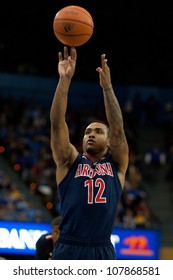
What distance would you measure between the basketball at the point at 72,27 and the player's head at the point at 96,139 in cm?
89

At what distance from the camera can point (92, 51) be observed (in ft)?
82.9

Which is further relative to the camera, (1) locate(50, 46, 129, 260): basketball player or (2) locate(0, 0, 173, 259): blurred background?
(2) locate(0, 0, 173, 259): blurred background

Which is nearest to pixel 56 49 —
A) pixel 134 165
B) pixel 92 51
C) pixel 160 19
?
pixel 92 51

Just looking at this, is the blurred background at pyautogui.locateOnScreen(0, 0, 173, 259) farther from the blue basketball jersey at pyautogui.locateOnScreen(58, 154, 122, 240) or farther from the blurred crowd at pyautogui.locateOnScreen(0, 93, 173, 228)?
the blue basketball jersey at pyautogui.locateOnScreen(58, 154, 122, 240)

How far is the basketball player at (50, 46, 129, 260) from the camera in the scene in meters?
4.89

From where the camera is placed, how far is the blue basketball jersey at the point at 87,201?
16.0 feet

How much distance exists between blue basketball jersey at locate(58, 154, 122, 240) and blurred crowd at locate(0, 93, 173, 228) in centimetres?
874

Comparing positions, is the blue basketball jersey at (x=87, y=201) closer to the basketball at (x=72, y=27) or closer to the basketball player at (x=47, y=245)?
the basketball at (x=72, y=27)

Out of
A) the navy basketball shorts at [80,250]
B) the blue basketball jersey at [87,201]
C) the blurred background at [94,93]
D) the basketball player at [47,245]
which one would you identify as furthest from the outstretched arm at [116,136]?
the blurred background at [94,93]

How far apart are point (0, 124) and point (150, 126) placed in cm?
716

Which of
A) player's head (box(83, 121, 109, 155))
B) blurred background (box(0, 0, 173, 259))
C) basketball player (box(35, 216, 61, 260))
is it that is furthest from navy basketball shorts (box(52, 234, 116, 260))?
blurred background (box(0, 0, 173, 259))

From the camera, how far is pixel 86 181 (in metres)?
4.99

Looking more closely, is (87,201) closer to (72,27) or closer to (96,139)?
(96,139)

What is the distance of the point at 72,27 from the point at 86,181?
1.51 metres
